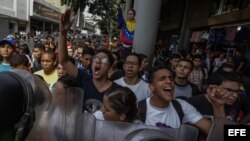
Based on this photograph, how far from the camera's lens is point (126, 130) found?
1.12 meters

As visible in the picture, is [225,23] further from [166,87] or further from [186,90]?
[166,87]

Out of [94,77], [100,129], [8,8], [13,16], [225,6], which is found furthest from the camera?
[13,16]

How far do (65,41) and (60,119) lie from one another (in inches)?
77.0

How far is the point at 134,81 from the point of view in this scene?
12.6ft

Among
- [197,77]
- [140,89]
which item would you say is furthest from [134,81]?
[197,77]

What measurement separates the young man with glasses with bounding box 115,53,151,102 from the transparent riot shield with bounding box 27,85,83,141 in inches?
92.1

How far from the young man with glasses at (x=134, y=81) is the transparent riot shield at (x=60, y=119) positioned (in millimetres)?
2340

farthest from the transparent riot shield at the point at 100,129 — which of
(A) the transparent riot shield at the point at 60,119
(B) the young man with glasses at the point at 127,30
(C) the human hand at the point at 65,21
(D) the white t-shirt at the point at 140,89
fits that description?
(B) the young man with glasses at the point at 127,30

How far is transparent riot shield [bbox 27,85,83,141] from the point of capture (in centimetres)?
116

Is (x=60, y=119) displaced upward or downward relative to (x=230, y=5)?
downward

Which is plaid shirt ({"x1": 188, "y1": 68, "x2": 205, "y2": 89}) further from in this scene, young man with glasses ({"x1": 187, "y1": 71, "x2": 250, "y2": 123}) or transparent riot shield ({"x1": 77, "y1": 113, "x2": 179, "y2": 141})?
transparent riot shield ({"x1": 77, "y1": 113, "x2": 179, "y2": 141})

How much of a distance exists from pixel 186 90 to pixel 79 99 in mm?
2976

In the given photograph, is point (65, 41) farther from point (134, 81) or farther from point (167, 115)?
point (167, 115)

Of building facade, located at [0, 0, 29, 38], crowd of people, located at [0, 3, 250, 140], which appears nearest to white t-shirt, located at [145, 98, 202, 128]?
crowd of people, located at [0, 3, 250, 140]
